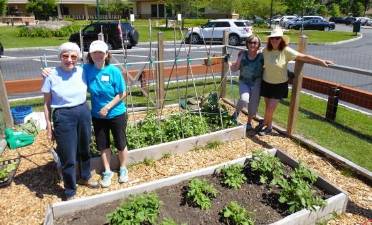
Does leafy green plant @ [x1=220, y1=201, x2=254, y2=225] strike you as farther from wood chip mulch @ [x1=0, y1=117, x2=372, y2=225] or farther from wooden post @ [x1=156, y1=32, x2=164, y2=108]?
wooden post @ [x1=156, y1=32, x2=164, y2=108]

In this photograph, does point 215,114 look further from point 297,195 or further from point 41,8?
point 41,8

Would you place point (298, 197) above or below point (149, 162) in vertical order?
above

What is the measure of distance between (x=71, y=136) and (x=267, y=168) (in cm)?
237

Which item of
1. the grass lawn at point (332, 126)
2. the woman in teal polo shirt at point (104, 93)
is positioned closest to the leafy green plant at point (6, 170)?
the woman in teal polo shirt at point (104, 93)

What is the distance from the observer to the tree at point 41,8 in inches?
1724

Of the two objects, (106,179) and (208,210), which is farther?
(106,179)

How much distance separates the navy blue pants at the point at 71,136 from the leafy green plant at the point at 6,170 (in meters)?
0.97

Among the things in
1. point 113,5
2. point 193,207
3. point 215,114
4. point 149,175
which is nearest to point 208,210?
point 193,207

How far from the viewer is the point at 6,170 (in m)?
4.57

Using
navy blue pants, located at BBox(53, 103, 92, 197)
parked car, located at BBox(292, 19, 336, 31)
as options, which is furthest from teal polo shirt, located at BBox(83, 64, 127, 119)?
parked car, located at BBox(292, 19, 336, 31)

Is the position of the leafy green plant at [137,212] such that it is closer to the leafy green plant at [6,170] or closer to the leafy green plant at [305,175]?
the leafy green plant at [305,175]

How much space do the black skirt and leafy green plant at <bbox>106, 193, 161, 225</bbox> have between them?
9.34 feet

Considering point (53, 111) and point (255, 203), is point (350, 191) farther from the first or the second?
point (53, 111)

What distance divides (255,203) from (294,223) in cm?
51
